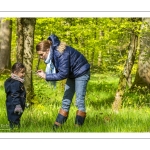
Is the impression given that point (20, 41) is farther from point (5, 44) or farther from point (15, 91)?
point (15, 91)

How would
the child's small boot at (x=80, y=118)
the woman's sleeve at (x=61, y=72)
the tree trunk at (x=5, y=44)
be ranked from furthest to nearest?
the tree trunk at (x=5, y=44)
the child's small boot at (x=80, y=118)
the woman's sleeve at (x=61, y=72)

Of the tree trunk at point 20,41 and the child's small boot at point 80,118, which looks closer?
the child's small boot at point 80,118

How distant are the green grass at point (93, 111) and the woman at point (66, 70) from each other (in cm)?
17

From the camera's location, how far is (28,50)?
7555 millimetres

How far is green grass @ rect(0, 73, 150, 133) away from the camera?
6840 mm

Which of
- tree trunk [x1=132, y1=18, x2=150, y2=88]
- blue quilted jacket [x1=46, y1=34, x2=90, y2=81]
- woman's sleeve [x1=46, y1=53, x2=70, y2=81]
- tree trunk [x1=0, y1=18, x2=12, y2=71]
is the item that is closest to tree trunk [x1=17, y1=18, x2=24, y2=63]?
tree trunk [x1=0, y1=18, x2=12, y2=71]

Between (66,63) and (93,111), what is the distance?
1265 millimetres

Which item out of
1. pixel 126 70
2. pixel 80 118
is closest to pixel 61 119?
pixel 80 118

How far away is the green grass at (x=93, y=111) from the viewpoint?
6.84 meters

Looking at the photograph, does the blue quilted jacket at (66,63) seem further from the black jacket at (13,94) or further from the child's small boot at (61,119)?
the child's small boot at (61,119)

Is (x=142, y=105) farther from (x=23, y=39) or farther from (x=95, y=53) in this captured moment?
(x=23, y=39)

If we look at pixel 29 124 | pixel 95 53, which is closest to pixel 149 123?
pixel 95 53

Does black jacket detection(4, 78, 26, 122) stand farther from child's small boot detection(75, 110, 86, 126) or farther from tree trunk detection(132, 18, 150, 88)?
tree trunk detection(132, 18, 150, 88)

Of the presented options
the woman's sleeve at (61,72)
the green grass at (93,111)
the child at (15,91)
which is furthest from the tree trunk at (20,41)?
the woman's sleeve at (61,72)
